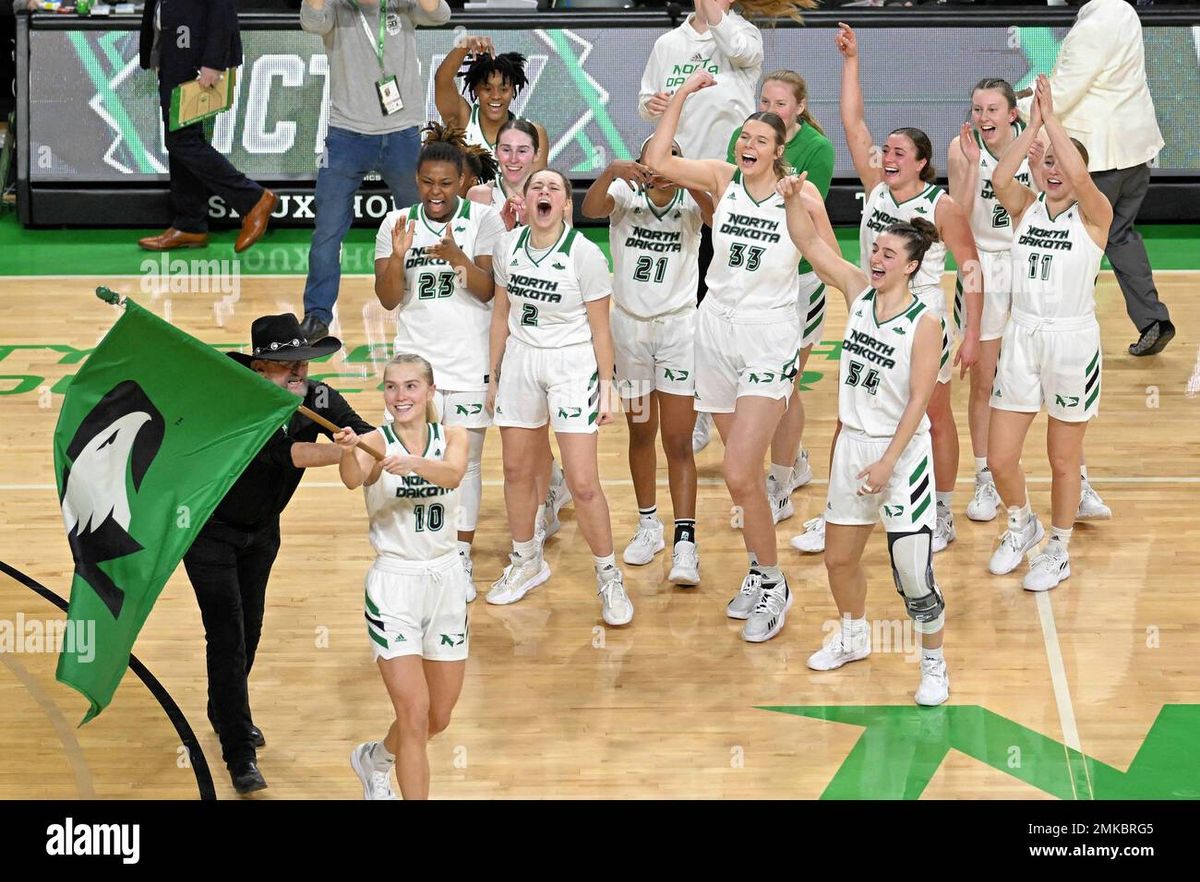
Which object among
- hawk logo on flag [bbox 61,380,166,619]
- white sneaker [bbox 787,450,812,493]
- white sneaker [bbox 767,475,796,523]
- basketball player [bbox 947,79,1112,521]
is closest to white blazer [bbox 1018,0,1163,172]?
basketball player [bbox 947,79,1112,521]

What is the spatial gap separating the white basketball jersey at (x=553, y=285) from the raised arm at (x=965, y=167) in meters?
2.12

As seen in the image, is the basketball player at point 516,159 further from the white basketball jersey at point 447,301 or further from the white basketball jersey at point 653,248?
the white basketball jersey at point 653,248

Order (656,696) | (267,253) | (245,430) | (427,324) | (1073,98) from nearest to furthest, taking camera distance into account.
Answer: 1. (245,430)
2. (656,696)
3. (427,324)
4. (1073,98)
5. (267,253)

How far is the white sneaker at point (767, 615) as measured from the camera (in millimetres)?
7637

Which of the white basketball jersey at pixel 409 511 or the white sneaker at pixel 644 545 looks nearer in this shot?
the white basketball jersey at pixel 409 511

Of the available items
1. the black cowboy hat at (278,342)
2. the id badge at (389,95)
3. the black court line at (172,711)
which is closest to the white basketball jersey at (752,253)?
the black cowboy hat at (278,342)

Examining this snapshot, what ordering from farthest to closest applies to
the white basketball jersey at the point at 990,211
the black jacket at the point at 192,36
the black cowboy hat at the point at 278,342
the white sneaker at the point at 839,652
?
1. the black jacket at the point at 192,36
2. the white basketball jersey at the point at 990,211
3. the white sneaker at the point at 839,652
4. the black cowboy hat at the point at 278,342

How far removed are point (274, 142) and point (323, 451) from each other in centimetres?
786

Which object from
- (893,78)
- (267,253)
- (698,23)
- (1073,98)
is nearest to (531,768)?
(698,23)

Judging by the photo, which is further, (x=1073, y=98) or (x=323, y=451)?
(x=1073, y=98)

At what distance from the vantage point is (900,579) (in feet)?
22.8

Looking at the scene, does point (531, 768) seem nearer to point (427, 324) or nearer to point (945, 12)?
point (427, 324)

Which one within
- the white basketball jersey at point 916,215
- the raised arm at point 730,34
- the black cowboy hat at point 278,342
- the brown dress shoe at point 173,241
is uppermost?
the raised arm at point 730,34

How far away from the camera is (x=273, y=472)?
21.0 ft
